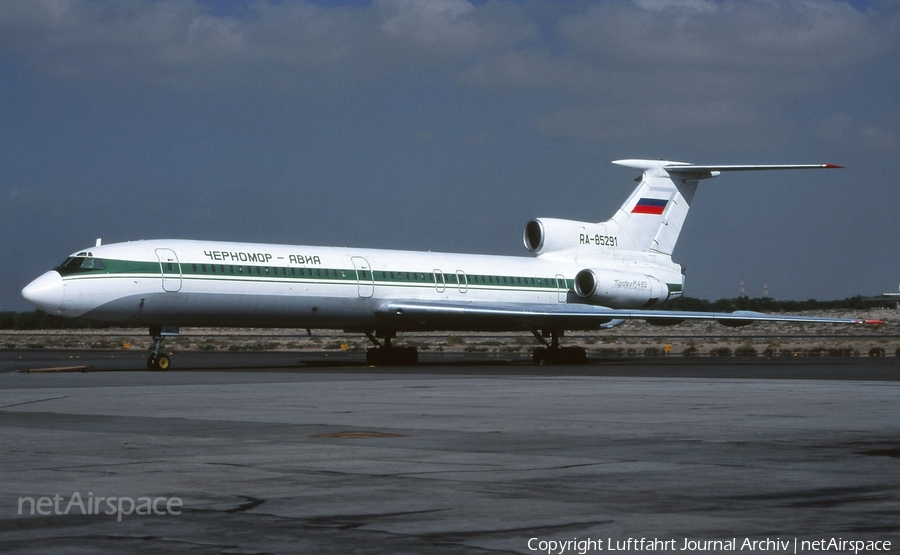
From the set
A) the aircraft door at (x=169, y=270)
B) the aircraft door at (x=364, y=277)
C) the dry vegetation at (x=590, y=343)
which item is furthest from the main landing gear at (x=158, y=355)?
the dry vegetation at (x=590, y=343)

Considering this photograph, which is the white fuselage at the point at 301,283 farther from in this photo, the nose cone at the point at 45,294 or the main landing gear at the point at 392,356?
the main landing gear at the point at 392,356

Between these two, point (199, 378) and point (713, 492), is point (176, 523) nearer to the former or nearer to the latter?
point (713, 492)

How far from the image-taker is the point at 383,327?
3569cm

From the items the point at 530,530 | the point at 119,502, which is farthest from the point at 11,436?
the point at 530,530

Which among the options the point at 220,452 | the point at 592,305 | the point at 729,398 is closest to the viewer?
the point at 220,452

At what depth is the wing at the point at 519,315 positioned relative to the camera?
34094mm

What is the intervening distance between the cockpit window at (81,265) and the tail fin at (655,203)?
1914 cm

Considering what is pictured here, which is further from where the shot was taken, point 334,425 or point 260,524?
point 334,425

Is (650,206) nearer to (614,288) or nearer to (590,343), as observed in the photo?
(614,288)

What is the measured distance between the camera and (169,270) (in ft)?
98.7

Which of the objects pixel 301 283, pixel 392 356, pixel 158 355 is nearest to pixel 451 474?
pixel 158 355

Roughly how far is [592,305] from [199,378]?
18.0 metres

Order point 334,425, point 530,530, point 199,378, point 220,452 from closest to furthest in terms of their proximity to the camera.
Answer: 1. point 530,530
2. point 220,452
3. point 334,425
4. point 199,378

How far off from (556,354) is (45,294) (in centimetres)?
1608
